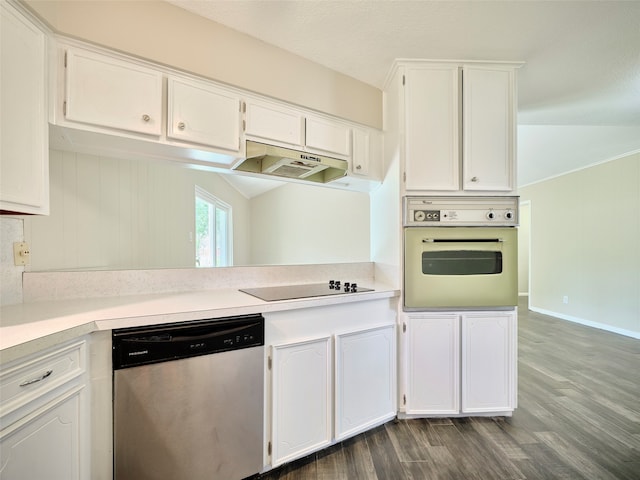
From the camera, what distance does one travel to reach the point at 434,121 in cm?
195

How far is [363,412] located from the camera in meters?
1.77

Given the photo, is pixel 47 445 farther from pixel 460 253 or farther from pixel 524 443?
pixel 524 443

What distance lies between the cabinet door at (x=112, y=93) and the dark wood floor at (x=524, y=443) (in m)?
1.97

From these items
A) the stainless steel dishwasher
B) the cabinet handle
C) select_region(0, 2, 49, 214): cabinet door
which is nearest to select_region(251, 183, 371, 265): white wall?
the stainless steel dishwasher

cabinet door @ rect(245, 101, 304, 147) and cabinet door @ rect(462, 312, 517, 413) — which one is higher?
cabinet door @ rect(245, 101, 304, 147)

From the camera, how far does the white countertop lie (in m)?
0.92

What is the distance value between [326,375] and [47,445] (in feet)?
3.86

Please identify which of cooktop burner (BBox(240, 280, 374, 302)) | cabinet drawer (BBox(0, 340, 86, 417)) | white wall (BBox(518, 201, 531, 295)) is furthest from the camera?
white wall (BBox(518, 201, 531, 295))

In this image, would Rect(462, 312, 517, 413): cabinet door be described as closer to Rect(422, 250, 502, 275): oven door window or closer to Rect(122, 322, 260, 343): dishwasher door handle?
Rect(422, 250, 502, 275): oven door window

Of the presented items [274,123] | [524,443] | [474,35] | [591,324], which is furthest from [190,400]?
[591,324]

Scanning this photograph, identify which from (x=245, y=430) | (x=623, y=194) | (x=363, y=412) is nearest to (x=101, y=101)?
(x=245, y=430)

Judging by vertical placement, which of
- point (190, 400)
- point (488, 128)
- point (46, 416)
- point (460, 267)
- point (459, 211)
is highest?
point (488, 128)

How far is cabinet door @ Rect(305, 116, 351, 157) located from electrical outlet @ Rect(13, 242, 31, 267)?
64.5 inches

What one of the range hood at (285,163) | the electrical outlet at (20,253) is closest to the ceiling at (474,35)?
the range hood at (285,163)
